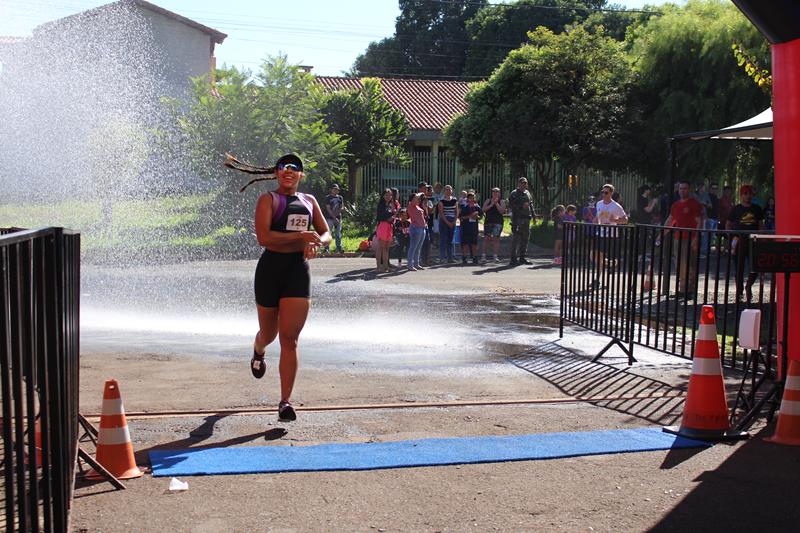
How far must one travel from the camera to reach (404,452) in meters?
6.04

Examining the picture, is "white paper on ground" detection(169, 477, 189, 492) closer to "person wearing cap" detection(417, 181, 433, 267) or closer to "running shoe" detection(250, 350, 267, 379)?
"running shoe" detection(250, 350, 267, 379)

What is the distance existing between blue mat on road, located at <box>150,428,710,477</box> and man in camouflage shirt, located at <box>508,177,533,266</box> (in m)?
15.7

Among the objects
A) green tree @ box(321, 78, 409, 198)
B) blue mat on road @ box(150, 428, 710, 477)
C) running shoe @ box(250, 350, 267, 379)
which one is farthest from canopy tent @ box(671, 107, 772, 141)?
green tree @ box(321, 78, 409, 198)

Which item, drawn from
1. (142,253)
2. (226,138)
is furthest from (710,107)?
(142,253)

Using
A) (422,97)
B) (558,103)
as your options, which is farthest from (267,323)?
(422,97)

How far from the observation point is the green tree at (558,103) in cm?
3002

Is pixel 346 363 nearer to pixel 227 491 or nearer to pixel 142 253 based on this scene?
pixel 227 491

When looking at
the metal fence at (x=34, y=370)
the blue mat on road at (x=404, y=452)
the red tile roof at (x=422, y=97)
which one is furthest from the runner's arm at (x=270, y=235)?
the red tile roof at (x=422, y=97)

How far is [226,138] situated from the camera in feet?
85.4

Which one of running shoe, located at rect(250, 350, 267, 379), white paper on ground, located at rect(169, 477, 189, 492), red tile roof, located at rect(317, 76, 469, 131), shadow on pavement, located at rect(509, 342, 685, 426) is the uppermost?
red tile roof, located at rect(317, 76, 469, 131)

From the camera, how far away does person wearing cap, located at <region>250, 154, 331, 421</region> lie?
691 centimetres

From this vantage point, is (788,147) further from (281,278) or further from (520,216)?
(520,216)

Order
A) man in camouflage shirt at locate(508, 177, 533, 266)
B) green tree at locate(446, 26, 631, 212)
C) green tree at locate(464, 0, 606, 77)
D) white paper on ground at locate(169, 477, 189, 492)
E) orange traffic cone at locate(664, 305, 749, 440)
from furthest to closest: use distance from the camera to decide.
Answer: green tree at locate(464, 0, 606, 77), green tree at locate(446, 26, 631, 212), man in camouflage shirt at locate(508, 177, 533, 266), orange traffic cone at locate(664, 305, 749, 440), white paper on ground at locate(169, 477, 189, 492)

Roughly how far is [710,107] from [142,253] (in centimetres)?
1679
